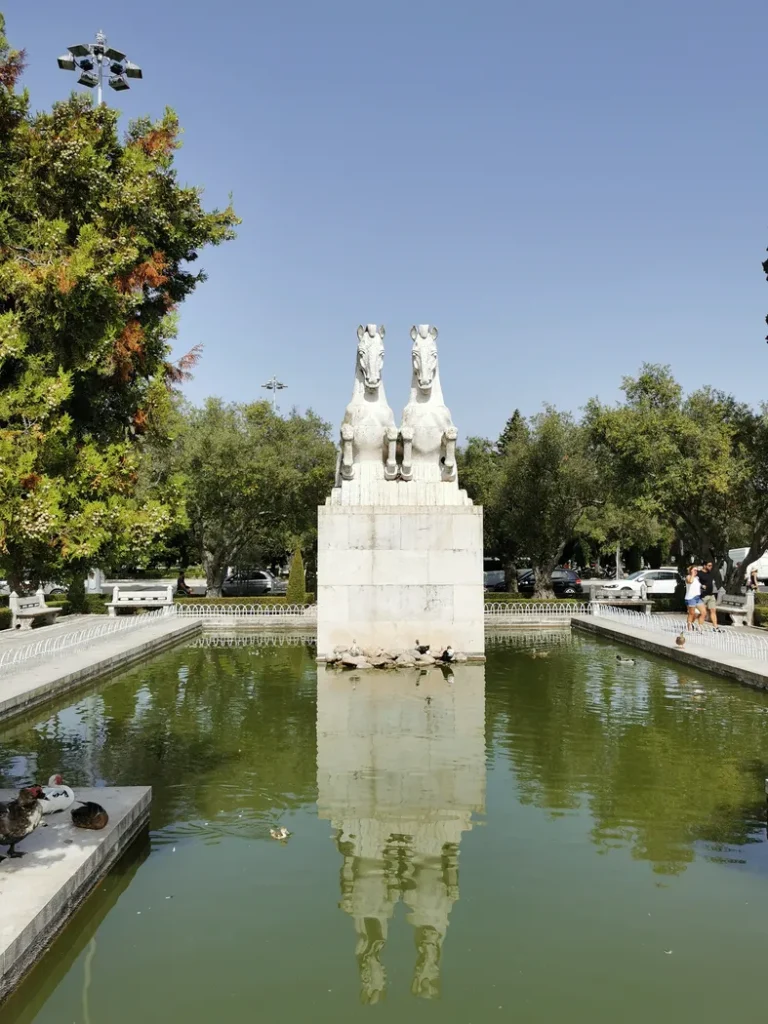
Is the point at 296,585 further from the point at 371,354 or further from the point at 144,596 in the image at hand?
the point at 371,354

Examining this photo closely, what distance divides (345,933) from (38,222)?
6185mm

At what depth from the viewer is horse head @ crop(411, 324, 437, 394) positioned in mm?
18844

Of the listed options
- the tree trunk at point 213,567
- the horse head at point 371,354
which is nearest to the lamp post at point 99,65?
the horse head at point 371,354

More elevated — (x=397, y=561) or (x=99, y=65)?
(x=99, y=65)

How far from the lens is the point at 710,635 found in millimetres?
20547

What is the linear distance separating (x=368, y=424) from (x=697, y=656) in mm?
8204

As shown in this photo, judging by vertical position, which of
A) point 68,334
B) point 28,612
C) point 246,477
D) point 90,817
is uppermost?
point 246,477

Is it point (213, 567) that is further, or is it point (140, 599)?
point (213, 567)

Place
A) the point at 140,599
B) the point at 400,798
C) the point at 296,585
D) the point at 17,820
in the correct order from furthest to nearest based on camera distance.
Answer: the point at 296,585
the point at 140,599
the point at 400,798
the point at 17,820

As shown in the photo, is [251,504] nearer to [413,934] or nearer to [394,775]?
[394,775]

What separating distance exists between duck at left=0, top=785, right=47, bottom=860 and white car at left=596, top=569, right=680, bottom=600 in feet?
114

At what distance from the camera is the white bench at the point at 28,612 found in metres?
25.6

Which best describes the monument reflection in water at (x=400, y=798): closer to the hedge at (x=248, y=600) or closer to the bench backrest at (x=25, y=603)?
the bench backrest at (x=25, y=603)

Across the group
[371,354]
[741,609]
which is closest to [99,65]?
[371,354]
